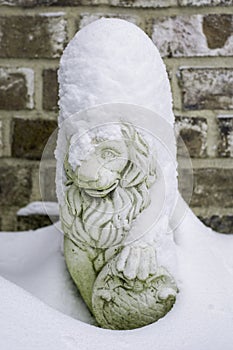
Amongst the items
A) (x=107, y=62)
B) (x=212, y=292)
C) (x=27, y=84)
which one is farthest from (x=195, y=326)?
(x=27, y=84)

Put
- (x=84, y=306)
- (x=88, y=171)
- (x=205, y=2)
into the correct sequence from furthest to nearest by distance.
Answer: (x=205, y=2) → (x=84, y=306) → (x=88, y=171)

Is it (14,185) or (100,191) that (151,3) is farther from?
(100,191)

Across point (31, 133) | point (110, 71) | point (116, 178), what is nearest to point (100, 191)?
point (116, 178)

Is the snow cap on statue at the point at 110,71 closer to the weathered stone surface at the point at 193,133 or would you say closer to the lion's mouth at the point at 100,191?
the lion's mouth at the point at 100,191

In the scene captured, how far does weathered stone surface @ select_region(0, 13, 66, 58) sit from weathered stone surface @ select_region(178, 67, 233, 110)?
10.2 inches

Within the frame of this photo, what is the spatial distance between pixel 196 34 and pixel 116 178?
0.54 m

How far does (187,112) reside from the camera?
1.14 m

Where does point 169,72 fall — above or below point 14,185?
above

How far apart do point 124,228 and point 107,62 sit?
21cm

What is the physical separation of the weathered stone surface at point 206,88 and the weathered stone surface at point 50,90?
253 mm

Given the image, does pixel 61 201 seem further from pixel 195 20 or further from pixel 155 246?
pixel 195 20

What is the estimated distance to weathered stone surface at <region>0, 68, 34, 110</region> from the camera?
1.14 meters

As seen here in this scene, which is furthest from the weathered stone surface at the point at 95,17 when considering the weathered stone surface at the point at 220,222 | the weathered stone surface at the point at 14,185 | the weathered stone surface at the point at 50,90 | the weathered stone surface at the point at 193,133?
the weathered stone surface at the point at 220,222

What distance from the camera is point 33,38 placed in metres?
1.13
